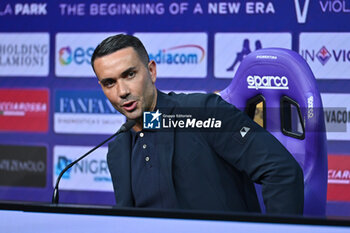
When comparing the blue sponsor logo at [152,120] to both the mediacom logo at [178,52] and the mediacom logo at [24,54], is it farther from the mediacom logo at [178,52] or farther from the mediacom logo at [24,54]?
the mediacom logo at [24,54]

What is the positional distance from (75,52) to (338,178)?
3.52 feet

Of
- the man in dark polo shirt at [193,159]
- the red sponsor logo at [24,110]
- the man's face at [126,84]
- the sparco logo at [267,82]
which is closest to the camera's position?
the man in dark polo shirt at [193,159]

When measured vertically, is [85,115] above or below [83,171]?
above

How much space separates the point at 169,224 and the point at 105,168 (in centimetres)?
120

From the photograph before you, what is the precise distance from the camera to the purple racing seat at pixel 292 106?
4.66 feet

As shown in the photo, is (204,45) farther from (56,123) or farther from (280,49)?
(56,123)

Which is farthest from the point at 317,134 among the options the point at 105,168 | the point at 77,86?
the point at 77,86

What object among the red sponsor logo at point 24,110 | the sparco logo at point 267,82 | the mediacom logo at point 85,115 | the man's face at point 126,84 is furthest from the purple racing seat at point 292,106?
the red sponsor logo at point 24,110

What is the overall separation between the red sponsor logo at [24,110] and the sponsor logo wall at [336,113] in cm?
105

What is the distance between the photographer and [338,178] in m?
1.56

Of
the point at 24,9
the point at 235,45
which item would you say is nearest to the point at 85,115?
the point at 24,9

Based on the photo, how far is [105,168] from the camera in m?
1.77

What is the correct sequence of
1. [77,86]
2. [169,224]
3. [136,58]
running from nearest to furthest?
[169,224]
[136,58]
[77,86]

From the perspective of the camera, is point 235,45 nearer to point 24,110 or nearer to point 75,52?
point 75,52
